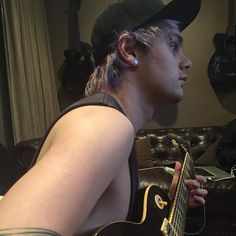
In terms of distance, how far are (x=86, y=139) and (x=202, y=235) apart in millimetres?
2341

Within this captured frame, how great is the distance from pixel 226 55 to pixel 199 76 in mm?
416

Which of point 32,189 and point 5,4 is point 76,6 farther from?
point 32,189

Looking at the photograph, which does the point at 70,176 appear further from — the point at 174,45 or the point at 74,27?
the point at 74,27

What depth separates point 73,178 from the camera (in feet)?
1.48

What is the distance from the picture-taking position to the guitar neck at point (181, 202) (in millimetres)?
828

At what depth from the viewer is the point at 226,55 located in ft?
11.4

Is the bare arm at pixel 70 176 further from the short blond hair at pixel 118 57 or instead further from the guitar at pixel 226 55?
the guitar at pixel 226 55

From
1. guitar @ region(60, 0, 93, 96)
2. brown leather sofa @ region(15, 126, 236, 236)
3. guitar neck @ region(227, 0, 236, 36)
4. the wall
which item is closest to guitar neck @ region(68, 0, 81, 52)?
guitar @ region(60, 0, 93, 96)

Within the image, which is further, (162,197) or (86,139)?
(162,197)

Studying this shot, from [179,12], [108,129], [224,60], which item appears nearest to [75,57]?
[224,60]

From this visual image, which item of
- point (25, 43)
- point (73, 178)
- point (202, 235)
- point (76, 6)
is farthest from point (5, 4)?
point (73, 178)

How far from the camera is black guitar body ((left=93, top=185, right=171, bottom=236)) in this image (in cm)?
62

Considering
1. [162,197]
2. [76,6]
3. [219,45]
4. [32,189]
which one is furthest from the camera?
[76,6]

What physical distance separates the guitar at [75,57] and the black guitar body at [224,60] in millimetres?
1304
